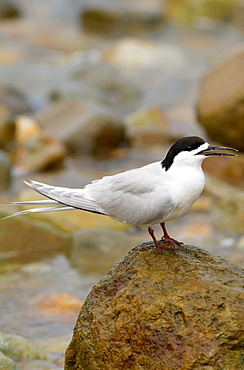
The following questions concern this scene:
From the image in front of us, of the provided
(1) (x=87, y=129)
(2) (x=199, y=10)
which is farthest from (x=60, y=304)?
(2) (x=199, y=10)

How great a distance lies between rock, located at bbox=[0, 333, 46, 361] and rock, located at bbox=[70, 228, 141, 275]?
7.82 ft

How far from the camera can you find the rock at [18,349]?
6.31m

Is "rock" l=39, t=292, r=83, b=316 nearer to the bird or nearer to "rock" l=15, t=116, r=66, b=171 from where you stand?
the bird

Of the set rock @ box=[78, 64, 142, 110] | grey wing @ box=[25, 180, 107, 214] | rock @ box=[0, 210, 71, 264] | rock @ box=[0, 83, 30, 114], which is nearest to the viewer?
grey wing @ box=[25, 180, 107, 214]

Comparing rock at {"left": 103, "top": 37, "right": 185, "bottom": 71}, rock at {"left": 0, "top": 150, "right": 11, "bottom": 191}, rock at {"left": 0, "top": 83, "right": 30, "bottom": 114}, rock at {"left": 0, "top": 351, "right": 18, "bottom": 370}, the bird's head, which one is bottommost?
rock at {"left": 0, "top": 83, "right": 30, "bottom": 114}

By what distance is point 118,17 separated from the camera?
81.6 ft

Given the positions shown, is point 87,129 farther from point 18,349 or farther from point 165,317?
point 165,317

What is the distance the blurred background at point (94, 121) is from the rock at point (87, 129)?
27 mm

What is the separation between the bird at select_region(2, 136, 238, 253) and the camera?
4.68m

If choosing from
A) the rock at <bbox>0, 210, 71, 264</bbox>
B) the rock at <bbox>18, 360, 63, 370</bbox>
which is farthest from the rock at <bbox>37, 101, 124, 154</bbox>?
the rock at <bbox>18, 360, 63, 370</bbox>

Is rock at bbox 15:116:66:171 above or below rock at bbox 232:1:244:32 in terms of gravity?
below

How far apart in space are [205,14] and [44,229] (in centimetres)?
1901

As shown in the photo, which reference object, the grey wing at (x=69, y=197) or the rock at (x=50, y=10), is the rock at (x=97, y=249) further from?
the rock at (x=50, y=10)

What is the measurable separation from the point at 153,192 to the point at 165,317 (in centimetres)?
96
